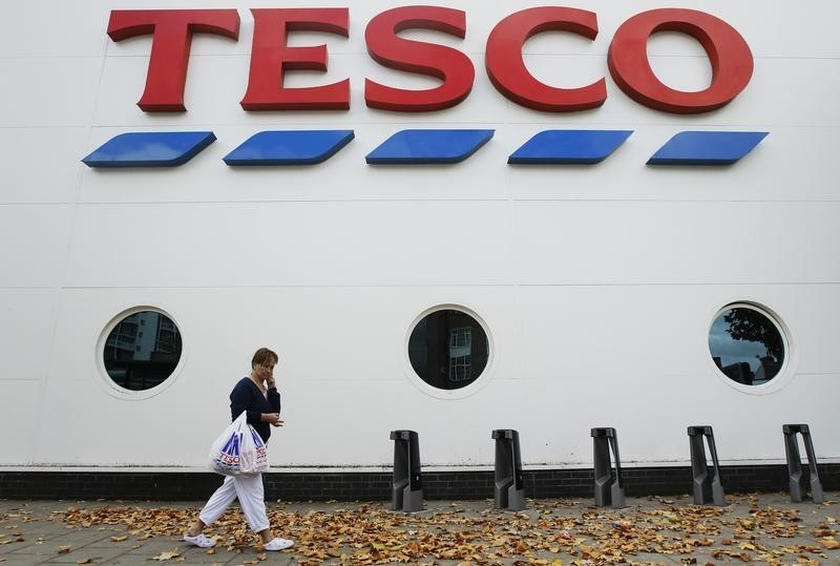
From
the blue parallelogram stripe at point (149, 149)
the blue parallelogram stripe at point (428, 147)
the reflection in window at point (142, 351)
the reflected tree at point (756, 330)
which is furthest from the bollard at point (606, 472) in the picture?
the blue parallelogram stripe at point (149, 149)

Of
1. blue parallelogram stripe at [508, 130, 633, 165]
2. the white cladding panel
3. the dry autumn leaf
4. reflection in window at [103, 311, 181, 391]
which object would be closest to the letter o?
the white cladding panel

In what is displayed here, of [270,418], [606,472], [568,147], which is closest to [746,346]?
[606,472]

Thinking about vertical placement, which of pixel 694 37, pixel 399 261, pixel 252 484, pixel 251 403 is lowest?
pixel 252 484

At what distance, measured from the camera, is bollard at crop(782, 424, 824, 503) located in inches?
255

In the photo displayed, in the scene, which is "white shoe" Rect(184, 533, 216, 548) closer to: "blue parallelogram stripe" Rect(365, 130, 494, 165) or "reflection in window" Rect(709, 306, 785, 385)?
"blue parallelogram stripe" Rect(365, 130, 494, 165)

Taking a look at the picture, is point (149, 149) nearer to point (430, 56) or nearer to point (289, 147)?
point (289, 147)

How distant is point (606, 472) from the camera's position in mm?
6535

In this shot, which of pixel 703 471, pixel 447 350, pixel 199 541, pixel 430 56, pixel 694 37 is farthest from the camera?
pixel 694 37

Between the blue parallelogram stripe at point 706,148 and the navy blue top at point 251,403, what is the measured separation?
6.92 meters

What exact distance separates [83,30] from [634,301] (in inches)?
408

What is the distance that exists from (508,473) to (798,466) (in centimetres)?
388

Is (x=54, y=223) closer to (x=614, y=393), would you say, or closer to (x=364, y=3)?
(x=364, y=3)

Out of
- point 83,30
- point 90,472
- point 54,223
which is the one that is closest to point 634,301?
point 90,472

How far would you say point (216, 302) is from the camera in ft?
24.6
